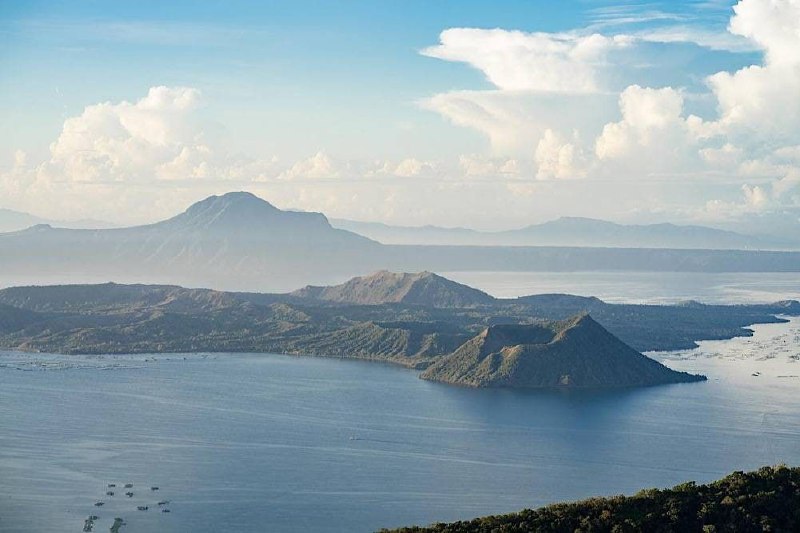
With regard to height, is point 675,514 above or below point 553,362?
below

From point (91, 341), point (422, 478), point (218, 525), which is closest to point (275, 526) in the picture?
point (218, 525)

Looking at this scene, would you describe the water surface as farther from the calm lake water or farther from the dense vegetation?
the dense vegetation

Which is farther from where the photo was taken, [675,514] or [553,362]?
[553,362]

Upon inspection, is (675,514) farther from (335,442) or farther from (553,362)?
(553,362)

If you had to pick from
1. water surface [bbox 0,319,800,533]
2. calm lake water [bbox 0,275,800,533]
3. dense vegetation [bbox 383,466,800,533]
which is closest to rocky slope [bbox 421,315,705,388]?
calm lake water [bbox 0,275,800,533]

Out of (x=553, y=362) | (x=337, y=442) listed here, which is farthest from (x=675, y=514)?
(x=553, y=362)

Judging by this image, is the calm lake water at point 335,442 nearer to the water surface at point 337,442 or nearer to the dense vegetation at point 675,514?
the water surface at point 337,442

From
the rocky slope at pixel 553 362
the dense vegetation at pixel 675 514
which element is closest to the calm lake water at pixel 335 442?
the rocky slope at pixel 553 362
